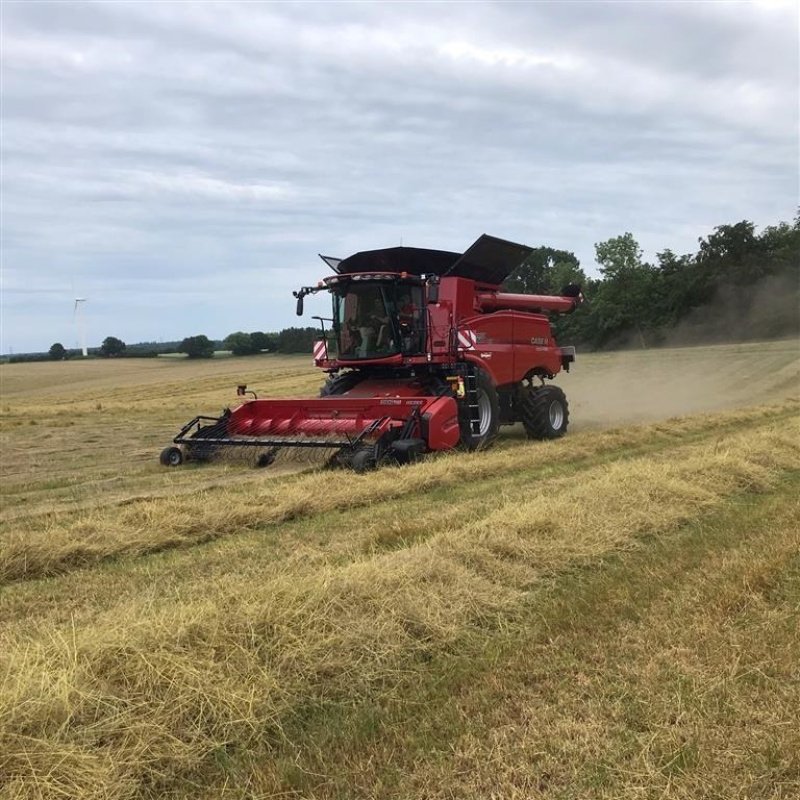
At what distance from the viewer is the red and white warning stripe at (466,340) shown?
460 inches

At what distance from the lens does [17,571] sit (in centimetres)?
497

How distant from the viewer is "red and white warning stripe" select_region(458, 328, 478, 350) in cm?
1169

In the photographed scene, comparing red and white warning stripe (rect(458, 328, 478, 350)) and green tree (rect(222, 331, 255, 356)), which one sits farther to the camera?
green tree (rect(222, 331, 255, 356))

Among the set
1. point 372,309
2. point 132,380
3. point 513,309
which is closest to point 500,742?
point 372,309

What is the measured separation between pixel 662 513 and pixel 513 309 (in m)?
8.12

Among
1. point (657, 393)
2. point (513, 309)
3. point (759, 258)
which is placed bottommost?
point (657, 393)

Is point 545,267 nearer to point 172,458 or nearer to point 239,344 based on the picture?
point 239,344

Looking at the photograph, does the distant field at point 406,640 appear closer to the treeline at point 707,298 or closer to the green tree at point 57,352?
the treeline at point 707,298

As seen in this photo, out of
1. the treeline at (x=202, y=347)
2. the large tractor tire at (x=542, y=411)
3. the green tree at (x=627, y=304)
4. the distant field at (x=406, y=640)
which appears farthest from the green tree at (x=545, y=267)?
the distant field at (x=406, y=640)

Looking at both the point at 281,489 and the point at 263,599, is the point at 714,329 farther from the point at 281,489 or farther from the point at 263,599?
the point at 263,599

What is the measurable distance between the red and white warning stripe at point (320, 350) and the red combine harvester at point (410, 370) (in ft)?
0.06

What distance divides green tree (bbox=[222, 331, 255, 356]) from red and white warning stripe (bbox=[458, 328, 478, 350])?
53.0 m

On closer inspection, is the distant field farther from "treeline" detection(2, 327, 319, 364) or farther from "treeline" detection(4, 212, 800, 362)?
"treeline" detection(2, 327, 319, 364)

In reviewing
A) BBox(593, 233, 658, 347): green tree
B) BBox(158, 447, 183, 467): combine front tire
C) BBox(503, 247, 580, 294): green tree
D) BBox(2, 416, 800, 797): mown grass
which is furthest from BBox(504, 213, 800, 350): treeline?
BBox(2, 416, 800, 797): mown grass
